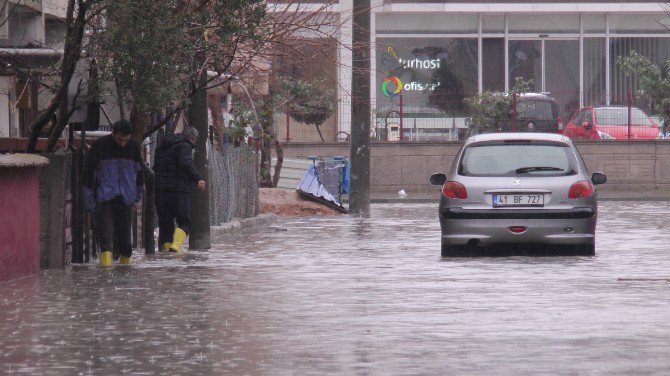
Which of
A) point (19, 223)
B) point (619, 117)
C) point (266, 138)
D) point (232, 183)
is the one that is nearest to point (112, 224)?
point (19, 223)

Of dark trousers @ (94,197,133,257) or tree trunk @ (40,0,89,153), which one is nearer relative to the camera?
tree trunk @ (40,0,89,153)

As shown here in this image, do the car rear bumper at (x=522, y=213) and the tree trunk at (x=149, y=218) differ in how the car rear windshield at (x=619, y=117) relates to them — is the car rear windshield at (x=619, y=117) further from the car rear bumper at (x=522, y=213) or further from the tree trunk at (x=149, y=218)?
the car rear bumper at (x=522, y=213)

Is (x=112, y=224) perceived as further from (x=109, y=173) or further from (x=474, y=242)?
(x=474, y=242)

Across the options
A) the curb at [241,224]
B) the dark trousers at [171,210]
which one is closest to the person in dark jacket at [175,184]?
the dark trousers at [171,210]

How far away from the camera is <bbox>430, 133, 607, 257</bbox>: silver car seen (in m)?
17.9

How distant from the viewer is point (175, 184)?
19.8m

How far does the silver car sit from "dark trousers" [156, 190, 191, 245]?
3257mm

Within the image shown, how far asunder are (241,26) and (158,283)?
3.81 m

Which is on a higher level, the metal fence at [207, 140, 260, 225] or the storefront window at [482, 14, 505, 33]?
the storefront window at [482, 14, 505, 33]

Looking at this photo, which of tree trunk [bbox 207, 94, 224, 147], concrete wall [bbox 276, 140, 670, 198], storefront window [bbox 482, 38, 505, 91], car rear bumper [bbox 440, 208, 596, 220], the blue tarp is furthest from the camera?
storefront window [bbox 482, 38, 505, 91]

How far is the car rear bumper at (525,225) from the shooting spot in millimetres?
17859

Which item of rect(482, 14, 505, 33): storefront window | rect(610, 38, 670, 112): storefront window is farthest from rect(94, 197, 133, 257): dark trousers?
rect(482, 14, 505, 33): storefront window

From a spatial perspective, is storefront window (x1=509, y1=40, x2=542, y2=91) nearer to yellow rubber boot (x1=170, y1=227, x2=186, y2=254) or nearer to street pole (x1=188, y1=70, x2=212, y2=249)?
street pole (x1=188, y1=70, x2=212, y2=249)

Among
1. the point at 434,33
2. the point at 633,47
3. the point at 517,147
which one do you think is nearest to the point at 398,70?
the point at 434,33
